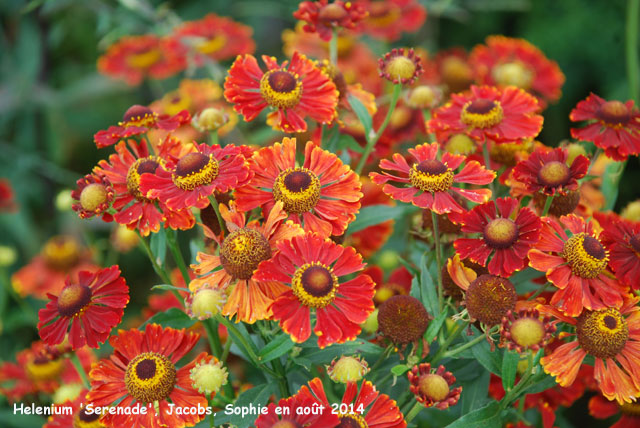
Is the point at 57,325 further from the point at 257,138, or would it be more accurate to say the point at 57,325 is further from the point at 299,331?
the point at 257,138

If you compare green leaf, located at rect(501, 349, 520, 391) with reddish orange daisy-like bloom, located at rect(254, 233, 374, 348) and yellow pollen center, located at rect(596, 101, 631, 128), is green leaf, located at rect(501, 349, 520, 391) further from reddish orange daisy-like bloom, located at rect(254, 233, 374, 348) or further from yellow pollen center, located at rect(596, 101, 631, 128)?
yellow pollen center, located at rect(596, 101, 631, 128)

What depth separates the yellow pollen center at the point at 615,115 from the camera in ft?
3.14

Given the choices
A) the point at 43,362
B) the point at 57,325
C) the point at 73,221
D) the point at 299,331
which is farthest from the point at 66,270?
the point at 299,331

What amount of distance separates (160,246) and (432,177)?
42 centimetres

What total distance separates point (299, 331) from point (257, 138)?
86 cm

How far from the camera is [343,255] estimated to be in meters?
0.76

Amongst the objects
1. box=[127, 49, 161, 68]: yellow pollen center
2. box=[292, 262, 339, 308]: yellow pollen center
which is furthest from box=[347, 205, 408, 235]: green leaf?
box=[127, 49, 161, 68]: yellow pollen center

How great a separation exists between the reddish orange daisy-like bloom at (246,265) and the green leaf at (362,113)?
28cm

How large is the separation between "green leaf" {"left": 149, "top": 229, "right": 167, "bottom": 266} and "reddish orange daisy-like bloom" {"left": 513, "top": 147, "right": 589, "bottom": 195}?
0.53m

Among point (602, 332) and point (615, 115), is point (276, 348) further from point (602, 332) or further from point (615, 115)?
point (615, 115)

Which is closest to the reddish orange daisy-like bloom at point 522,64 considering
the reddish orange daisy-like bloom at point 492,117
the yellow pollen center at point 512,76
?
the yellow pollen center at point 512,76

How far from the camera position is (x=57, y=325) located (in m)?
0.83

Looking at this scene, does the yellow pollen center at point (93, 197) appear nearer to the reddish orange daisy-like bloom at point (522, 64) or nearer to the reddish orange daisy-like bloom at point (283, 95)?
the reddish orange daisy-like bloom at point (283, 95)

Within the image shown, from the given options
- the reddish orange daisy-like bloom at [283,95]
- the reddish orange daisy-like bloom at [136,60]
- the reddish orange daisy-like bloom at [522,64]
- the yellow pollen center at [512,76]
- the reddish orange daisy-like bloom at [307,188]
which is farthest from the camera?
the reddish orange daisy-like bloom at [136,60]
